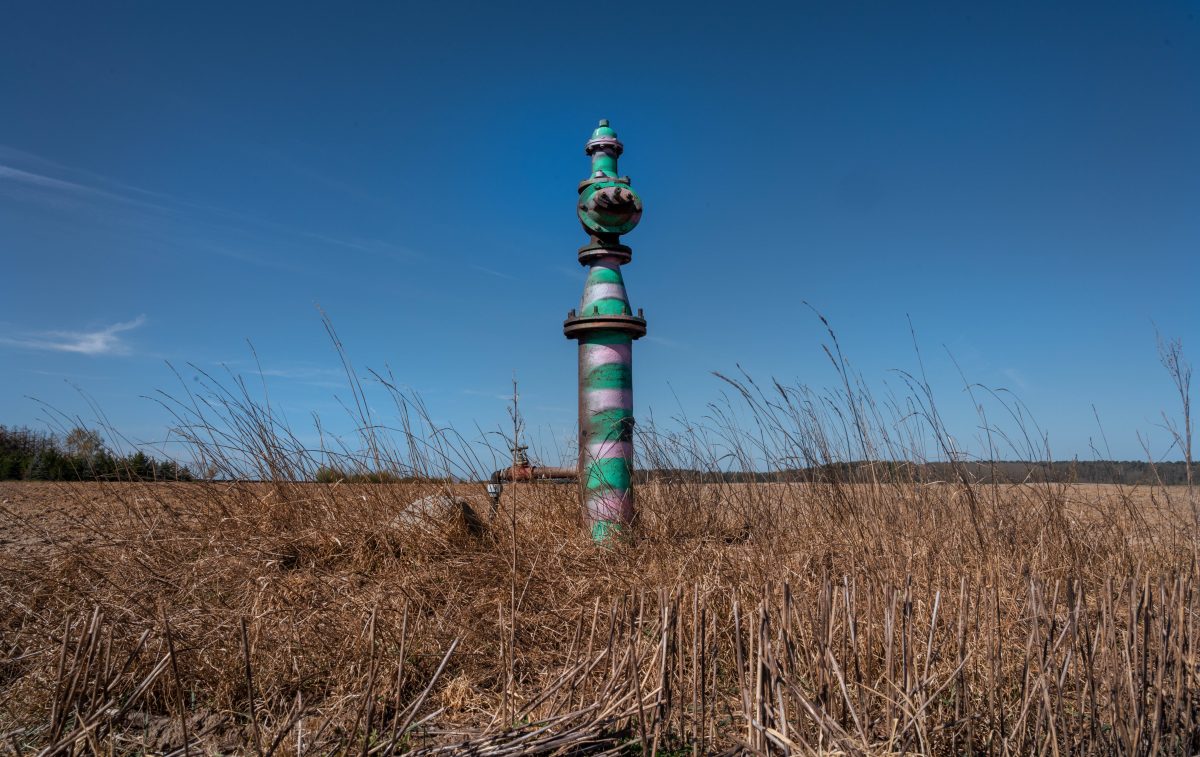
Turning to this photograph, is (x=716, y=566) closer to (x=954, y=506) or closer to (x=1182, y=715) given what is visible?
(x=1182, y=715)

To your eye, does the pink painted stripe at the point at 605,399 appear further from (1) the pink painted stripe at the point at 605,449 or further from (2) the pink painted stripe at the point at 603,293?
(2) the pink painted stripe at the point at 603,293

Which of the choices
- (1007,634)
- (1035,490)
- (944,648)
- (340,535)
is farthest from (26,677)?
(1035,490)

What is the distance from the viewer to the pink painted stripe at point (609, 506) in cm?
397

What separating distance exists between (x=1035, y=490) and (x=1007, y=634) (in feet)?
6.62

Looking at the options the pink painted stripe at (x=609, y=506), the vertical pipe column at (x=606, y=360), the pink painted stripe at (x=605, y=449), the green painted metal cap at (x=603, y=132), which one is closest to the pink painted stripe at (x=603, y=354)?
the vertical pipe column at (x=606, y=360)

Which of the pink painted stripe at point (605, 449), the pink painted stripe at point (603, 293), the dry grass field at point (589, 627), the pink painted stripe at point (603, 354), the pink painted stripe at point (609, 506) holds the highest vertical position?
the pink painted stripe at point (603, 293)

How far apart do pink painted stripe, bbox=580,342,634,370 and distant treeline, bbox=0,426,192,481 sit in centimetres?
254

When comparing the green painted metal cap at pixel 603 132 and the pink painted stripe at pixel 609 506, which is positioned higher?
the green painted metal cap at pixel 603 132

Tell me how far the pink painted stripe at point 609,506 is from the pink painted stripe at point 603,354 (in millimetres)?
715

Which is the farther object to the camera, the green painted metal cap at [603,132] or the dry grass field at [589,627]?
the green painted metal cap at [603,132]

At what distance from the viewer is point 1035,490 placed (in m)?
4.25

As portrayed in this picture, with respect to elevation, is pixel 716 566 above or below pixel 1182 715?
above

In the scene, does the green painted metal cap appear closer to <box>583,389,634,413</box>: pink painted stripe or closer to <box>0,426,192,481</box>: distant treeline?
<box>583,389,634,413</box>: pink painted stripe

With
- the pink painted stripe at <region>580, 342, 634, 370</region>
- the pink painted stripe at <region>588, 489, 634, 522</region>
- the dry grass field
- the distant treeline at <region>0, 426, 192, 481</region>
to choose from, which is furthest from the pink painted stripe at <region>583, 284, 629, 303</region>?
the distant treeline at <region>0, 426, 192, 481</region>
